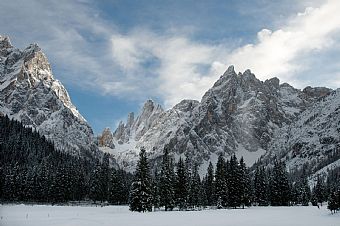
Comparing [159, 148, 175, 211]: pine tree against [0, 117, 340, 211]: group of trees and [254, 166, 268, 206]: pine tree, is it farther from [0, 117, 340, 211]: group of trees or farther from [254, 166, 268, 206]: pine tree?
[254, 166, 268, 206]: pine tree

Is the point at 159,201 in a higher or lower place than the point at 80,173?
lower

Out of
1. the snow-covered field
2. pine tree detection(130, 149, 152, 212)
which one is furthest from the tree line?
the snow-covered field

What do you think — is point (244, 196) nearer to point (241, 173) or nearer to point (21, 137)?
point (241, 173)

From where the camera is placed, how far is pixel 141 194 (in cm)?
7119

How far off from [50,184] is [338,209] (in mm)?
83416

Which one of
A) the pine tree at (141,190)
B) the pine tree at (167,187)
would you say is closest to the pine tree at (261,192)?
the pine tree at (167,187)

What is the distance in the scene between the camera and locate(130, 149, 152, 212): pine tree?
70344mm

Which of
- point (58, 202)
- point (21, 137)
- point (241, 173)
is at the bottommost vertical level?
point (58, 202)

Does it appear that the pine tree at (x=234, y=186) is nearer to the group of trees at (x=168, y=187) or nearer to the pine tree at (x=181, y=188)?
the group of trees at (x=168, y=187)

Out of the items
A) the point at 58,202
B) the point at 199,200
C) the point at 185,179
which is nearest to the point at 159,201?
the point at 185,179

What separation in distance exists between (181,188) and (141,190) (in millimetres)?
16334

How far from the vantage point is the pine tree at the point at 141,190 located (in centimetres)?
7034

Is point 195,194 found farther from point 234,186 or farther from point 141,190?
point 141,190

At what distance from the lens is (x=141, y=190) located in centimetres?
7219
